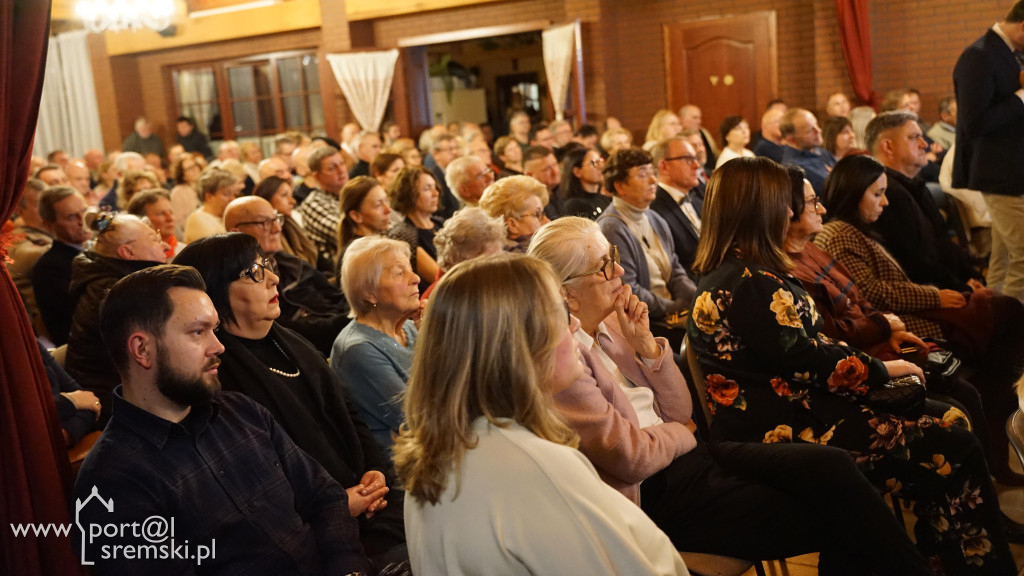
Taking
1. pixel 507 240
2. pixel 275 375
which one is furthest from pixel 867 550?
pixel 507 240

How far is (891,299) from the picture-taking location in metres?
3.47

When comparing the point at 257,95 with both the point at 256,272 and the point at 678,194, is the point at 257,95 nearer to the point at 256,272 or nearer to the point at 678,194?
the point at 678,194

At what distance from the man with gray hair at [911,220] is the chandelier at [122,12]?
9.20 metres

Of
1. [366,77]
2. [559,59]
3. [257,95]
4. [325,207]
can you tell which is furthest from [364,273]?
[257,95]

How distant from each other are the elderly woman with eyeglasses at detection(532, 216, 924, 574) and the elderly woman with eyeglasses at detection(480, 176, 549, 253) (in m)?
1.58

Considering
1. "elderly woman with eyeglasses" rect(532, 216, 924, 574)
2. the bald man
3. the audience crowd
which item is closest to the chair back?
the audience crowd

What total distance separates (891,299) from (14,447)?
2982 mm

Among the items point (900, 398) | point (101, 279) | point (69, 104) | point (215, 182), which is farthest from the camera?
point (69, 104)

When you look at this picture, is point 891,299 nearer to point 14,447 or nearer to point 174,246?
point 14,447

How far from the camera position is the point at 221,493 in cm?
186

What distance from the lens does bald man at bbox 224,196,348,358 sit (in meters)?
3.79

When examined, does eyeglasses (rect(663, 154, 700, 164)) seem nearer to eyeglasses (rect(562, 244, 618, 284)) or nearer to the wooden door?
eyeglasses (rect(562, 244, 618, 284))

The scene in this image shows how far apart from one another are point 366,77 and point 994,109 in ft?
27.9

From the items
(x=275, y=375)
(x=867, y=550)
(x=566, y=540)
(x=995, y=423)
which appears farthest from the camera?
(x=995, y=423)
